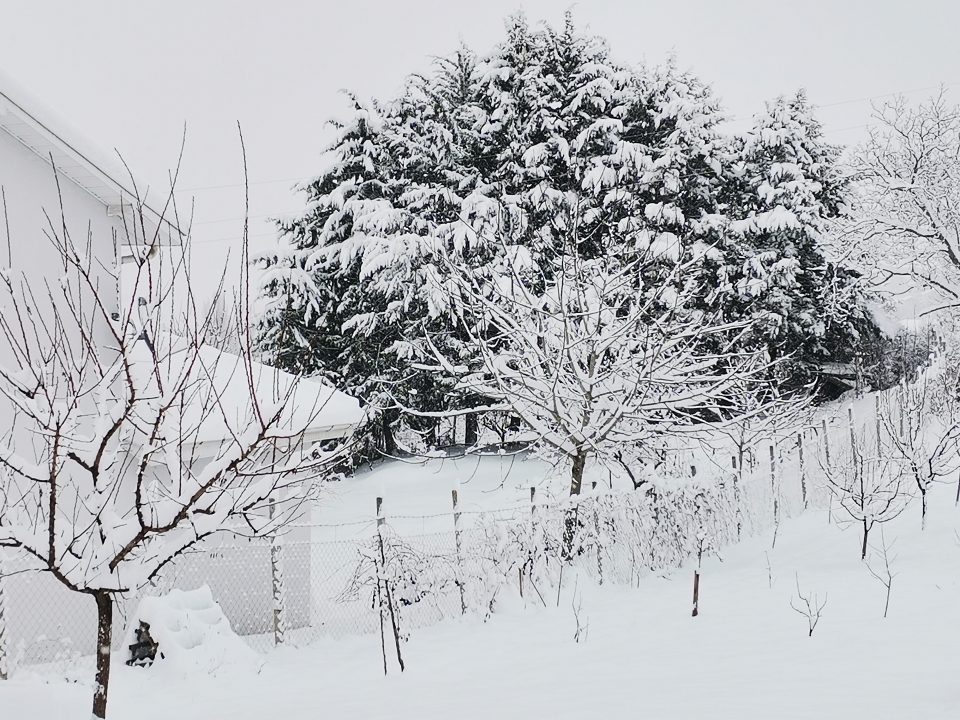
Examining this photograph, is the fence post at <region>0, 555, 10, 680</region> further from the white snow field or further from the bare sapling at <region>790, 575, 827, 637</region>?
the bare sapling at <region>790, 575, 827, 637</region>

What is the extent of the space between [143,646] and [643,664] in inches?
167

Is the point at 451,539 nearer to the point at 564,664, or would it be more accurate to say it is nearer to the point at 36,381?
the point at 564,664

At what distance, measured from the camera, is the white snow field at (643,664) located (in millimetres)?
4652

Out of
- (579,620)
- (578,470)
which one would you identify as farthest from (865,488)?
(579,620)

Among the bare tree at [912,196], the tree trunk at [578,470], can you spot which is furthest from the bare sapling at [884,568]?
the bare tree at [912,196]

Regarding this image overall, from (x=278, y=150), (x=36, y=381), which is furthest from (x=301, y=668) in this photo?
(x=278, y=150)

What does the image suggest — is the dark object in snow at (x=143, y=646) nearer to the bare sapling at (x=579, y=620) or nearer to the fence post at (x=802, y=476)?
the bare sapling at (x=579, y=620)

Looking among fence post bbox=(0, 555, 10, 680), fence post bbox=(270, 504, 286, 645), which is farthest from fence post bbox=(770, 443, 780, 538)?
fence post bbox=(0, 555, 10, 680)

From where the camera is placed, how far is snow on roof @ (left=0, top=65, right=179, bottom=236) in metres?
6.68

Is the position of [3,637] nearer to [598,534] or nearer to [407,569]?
[407,569]

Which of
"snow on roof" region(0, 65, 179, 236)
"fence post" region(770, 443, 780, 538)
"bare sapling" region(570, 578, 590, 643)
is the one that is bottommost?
"bare sapling" region(570, 578, 590, 643)

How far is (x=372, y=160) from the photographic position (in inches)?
789

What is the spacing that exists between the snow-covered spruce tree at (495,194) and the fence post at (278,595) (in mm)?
10683

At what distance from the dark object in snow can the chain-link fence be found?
58 centimetres
